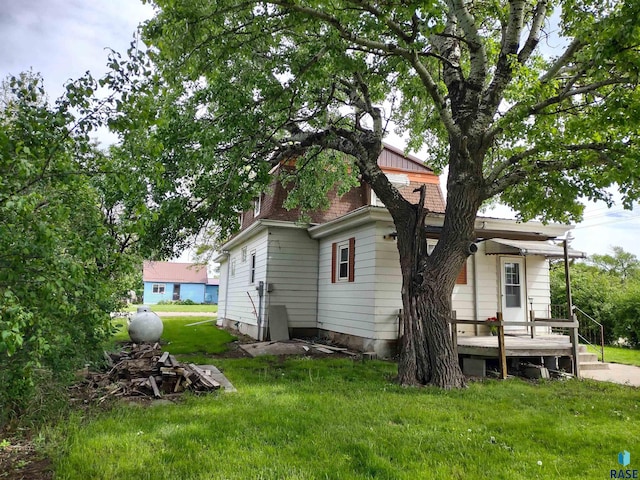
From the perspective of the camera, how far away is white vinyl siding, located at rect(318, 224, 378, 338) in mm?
10750

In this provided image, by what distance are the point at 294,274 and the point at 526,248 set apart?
22.5 feet

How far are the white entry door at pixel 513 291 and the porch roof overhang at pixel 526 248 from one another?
1.68 ft

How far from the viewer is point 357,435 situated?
454 centimetres

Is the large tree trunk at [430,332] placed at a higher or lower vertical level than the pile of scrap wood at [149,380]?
higher

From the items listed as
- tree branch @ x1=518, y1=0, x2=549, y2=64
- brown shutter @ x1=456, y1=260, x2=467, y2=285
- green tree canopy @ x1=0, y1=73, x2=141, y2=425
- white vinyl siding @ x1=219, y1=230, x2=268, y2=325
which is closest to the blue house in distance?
white vinyl siding @ x1=219, y1=230, x2=268, y2=325

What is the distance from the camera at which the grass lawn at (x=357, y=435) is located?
12.2 feet

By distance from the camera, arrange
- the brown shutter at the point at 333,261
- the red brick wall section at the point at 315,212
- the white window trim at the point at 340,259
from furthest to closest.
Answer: the red brick wall section at the point at 315,212 → the brown shutter at the point at 333,261 → the white window trim at the point at 340,259

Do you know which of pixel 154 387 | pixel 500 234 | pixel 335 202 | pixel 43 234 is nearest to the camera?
pixel 43 234

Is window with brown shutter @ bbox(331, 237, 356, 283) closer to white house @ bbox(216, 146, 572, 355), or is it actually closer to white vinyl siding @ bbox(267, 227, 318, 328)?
white house @ bbox(216, 146, 572, 355)

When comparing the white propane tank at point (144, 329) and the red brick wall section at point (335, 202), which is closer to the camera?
the white propane tank at point (144, 329)

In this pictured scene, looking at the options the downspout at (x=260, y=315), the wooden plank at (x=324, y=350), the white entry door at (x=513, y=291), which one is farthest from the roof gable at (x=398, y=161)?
the wooden plank at (x=324, y=350)

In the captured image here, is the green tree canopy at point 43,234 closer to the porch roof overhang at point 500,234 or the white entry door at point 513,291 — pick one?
the porch roof overhang at point 500,234

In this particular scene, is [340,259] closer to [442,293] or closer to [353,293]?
[353,293]

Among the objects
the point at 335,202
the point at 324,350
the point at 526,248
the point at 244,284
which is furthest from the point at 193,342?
the point at 526,248
